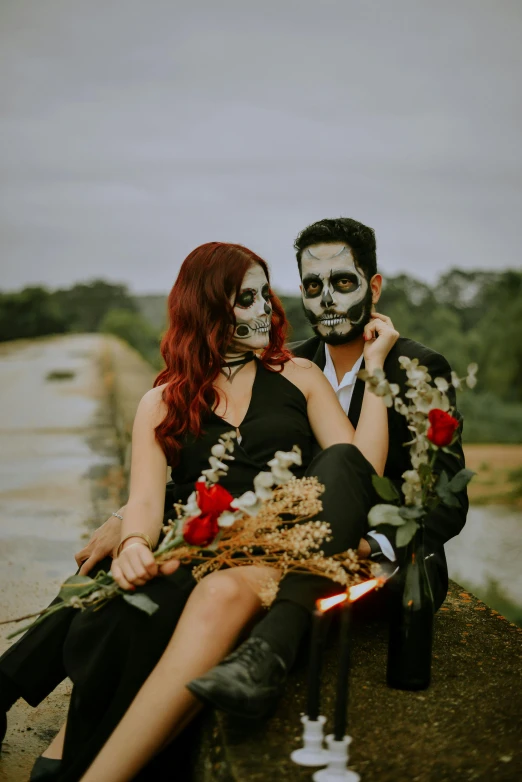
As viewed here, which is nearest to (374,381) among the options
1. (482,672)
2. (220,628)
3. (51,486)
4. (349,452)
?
(349,452)

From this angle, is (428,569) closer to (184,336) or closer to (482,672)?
(482,672)

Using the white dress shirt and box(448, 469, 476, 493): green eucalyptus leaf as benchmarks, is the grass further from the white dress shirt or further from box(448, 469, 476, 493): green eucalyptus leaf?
box(448, 469, 476, 493): green eucalyptus leaf

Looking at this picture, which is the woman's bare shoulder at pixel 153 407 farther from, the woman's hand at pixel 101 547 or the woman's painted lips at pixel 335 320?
the woman's painted lips at pixel 335 320

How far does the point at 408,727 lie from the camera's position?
2332 mm

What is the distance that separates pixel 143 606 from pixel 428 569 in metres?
1.01

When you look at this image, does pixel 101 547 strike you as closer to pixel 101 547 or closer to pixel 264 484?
pixel 101 547

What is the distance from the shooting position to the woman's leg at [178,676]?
2285 mm

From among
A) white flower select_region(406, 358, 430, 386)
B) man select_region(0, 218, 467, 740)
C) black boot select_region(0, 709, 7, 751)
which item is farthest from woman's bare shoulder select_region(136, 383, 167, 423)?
black boot select_region(0, 709, 7, 751)

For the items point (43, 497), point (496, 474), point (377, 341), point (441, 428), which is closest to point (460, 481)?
point (441, 428)

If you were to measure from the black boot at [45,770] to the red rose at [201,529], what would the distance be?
0.82m

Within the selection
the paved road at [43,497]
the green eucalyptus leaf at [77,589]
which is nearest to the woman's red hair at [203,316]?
the green eucalyptus leaf at [77,589]

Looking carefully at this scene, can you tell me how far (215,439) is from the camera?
3053mm

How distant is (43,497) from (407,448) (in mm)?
4116

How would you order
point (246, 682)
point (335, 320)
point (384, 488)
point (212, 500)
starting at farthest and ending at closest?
point (335, 320) → point (384, 488) → point (212, 500) → point (246, 682)
